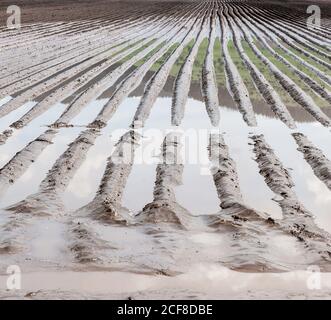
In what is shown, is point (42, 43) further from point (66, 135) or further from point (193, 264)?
point (193, 264)

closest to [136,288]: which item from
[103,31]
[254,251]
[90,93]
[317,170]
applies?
[254,251]

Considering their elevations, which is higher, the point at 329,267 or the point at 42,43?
the point at 42,43

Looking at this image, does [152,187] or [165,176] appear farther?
[165,176]

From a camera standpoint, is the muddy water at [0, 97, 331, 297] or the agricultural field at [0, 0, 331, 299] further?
the muddy water at [0, 97, 331, 297]

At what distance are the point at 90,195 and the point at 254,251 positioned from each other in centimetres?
215

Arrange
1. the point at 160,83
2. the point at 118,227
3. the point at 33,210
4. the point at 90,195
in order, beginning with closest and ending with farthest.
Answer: the point at 118,227 < the point at 33,210 < the point at 90,195 < the point at 160,83

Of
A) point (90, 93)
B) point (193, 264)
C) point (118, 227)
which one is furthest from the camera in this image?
point (90, 93)

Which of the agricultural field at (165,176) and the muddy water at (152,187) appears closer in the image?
the agricultural field at (165,176)

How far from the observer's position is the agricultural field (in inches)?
186

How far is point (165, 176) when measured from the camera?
22.8ft

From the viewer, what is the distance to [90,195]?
21.2 feet

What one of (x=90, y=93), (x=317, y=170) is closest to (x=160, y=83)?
(x=90, y=93)

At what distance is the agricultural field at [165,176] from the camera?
15.5ft

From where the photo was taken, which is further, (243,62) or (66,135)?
(243,62)
